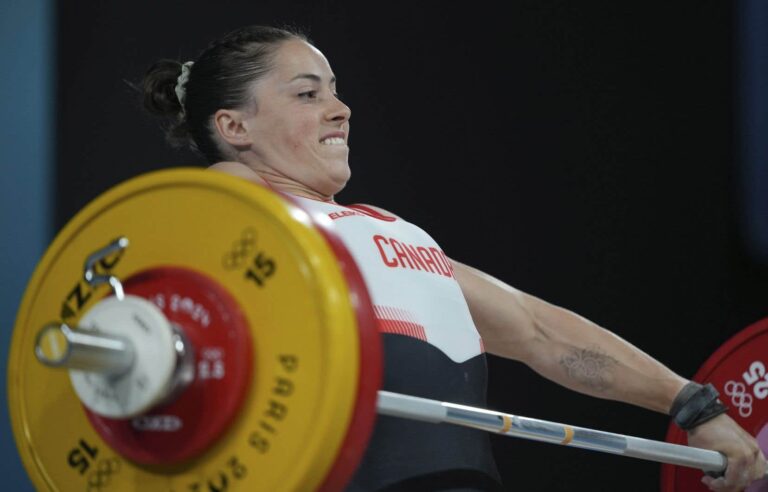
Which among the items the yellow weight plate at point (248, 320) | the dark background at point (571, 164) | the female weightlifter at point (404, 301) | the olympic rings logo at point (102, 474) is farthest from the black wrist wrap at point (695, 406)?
the olympic rings logo at point (102, 474)

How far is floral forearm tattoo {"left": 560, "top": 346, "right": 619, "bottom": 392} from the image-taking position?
249 centimetres

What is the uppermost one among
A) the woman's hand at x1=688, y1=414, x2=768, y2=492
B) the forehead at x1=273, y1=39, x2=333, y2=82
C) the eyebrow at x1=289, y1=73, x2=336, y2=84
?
the forehead at x1=273, y1=39, x2=333, y2=82

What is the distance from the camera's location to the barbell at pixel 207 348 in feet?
4.78

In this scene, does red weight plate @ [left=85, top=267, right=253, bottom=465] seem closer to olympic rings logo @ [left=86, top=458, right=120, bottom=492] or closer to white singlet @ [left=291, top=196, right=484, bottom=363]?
olympic rings logo @ [left=86, top=458, right=120, bottom=492]

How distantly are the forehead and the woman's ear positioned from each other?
121 mm

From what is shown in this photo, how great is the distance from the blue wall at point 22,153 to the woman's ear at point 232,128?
0.45 m

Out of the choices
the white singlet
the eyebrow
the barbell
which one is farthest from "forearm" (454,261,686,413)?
the barbell

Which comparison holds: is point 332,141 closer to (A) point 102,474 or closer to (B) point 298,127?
(B) point 298,127

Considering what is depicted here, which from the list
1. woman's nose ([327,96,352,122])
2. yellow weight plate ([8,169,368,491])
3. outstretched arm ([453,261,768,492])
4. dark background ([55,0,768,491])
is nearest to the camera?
yellow weight plate ([8,169,368,491])

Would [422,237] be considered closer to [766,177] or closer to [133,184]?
[133,184]

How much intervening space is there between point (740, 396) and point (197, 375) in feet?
4.85

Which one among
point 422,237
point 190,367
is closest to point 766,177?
point 422,237

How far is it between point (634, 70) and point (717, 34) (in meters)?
0.25

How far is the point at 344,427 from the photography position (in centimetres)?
145
